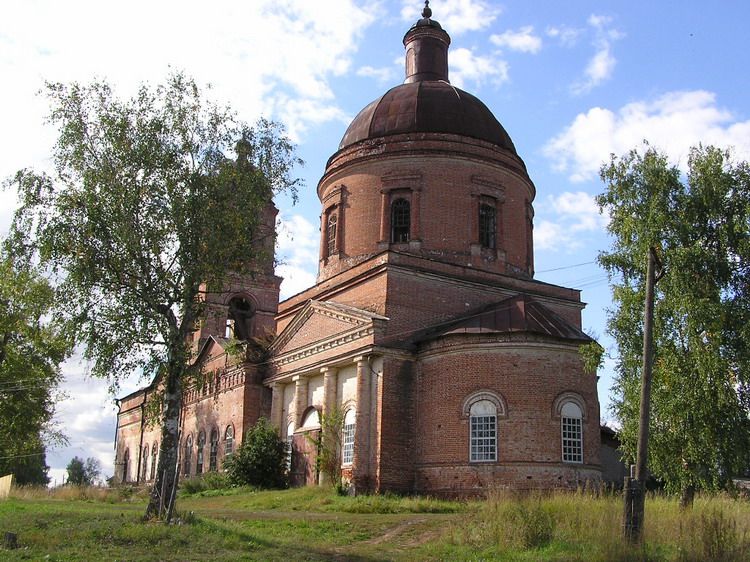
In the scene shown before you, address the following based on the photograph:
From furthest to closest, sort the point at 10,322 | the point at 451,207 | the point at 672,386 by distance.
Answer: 1. the point at 10,322
2. the point at 451,207
3. the point at 672,386

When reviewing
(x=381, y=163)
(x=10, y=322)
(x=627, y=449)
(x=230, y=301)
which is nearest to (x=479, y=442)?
(x=627, y=449)

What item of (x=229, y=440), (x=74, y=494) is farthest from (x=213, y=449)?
(x=74, y=494)

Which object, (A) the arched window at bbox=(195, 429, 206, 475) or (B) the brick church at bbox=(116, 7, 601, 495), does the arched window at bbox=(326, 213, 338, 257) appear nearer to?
(B) the brick church at bbox=(116, 7, 601, 495)

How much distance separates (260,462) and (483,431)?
27.9 ft

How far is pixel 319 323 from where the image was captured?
27.4 m

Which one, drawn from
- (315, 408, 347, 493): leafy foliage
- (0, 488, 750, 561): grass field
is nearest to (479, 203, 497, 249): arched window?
(315, 408, 347, 493): leafy foliage

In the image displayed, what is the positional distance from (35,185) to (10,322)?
16943 millimetres

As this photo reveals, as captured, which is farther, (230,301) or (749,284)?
(230,301)

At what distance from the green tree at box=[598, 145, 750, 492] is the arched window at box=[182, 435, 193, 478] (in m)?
23.8

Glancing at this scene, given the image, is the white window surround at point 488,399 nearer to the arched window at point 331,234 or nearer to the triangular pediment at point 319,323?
the triangular pediment at point 319,323

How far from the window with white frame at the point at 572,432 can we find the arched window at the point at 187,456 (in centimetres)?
1917

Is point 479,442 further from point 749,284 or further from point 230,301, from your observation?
point 230,301

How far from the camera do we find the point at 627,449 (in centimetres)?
1652

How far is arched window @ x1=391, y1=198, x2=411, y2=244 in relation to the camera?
93.6 feet
